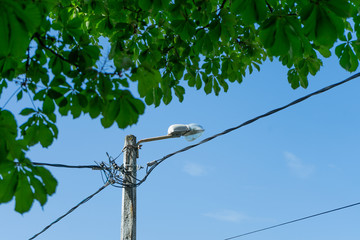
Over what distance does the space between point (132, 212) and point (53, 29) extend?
299 cm

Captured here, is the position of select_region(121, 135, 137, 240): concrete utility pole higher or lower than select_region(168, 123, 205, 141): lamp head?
lower

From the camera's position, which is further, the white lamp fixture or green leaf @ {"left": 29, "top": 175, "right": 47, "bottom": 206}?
the white lamp fixture

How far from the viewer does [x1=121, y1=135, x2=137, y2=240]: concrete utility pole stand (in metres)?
5.25

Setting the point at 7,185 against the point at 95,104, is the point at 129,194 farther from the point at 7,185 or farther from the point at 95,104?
the point at 7,185

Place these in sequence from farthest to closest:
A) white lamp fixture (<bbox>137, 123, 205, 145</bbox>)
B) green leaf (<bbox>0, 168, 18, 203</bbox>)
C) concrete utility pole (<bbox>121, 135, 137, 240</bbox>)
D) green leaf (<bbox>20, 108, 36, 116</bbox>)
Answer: white lamp fixture (<bbox>137, 123, 205, 145</bbox>)
concrete utility pole (<bbox>121, 135, 137, 240</bbox>)
green leaf (<bbox>20, 108, 36, 116</bbox>)
green leaf (<bbox>0, 168, 18, 203</bbox>)

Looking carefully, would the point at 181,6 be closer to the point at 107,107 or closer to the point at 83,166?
the point at 107,107

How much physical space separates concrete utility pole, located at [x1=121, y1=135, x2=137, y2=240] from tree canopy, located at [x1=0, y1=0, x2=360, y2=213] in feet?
5.63

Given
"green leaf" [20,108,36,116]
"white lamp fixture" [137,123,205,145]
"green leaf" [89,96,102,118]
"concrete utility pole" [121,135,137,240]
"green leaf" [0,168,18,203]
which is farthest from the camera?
"white lamp fixture" [137,123,205,145]

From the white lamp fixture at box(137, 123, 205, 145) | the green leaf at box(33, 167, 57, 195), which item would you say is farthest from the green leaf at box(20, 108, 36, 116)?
the white lamp fixture at box(137, 123, 205, 145)

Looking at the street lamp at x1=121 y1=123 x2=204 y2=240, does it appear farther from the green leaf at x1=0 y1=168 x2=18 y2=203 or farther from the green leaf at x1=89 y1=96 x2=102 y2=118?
the green leaf at x1=0 y1=168 x2=18 y2=203

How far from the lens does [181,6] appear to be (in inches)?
133

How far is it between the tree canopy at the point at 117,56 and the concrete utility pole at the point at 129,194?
1715mm

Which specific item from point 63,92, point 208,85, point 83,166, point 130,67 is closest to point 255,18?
point 130,67

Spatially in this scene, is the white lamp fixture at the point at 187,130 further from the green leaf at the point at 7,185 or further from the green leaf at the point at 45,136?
the green leaf at the point at 7,185
